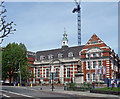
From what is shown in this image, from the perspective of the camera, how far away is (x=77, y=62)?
207 feet

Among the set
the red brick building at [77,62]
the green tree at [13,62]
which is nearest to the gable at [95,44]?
the red brick building at [77,62]

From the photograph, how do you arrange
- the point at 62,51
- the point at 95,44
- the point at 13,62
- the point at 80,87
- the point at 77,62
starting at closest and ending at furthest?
1. the point at 80,87
2. the point at 95,44
3. the point at 13,62
4. the point at 77,62
5. the point at 62,51

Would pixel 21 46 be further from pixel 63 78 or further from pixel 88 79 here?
pixel 88 79

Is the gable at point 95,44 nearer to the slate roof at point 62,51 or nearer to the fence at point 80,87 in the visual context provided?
the slate roof at point 62,51

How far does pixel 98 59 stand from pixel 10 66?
2740cm

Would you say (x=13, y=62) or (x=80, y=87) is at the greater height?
(x=13, y=62)

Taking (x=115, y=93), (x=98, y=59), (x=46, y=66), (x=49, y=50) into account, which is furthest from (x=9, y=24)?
(x=49, y=50)

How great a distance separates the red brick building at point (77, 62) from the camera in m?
58.1

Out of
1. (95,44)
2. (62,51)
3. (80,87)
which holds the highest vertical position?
(95,44)

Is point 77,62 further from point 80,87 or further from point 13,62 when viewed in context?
point 80,87

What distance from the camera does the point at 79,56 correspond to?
64.5 meters

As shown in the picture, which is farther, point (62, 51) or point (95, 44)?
point (62, 51)

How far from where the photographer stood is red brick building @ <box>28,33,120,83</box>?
5812cm

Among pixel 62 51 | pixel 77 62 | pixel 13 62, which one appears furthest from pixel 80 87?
pixel 62 51
